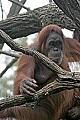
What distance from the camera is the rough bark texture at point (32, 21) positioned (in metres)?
5.08

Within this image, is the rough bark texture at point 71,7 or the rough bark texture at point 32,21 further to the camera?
the rough bark texture at point 32,21

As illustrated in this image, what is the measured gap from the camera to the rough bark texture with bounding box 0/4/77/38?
5.08 meters

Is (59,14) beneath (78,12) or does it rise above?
beneath

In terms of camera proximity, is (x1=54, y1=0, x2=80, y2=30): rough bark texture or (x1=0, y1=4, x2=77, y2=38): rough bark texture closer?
(x1=54, y1=0, x2=80, y2=30): rough bark texture

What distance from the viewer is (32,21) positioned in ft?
16.8

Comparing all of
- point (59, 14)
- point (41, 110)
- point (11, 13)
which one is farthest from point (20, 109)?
point (11, 13)

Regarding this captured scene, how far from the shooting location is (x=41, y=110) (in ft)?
13.5

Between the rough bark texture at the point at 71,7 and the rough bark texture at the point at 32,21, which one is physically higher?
the rough bark texture at the point at 71,7

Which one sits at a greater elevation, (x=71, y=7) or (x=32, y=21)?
(x=71, y=7)

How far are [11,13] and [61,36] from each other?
1721 millimetres

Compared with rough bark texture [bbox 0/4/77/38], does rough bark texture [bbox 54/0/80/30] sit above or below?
above

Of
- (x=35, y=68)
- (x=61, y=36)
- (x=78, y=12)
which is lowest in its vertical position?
(x=35, y=68)

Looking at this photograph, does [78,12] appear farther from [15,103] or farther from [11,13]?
[11,13]

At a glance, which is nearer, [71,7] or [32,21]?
[71,7]
